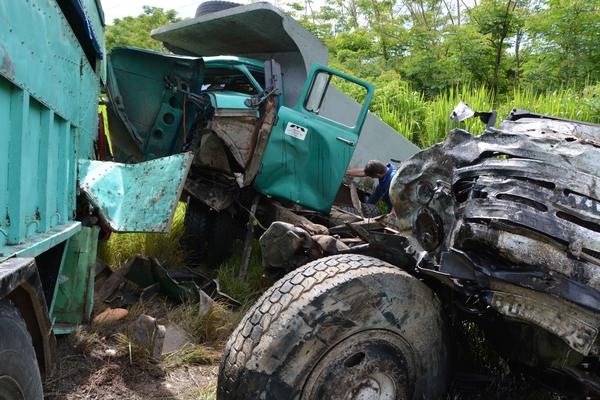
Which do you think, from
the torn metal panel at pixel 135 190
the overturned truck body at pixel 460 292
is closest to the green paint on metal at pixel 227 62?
the torn metal panel at pixel 135 190

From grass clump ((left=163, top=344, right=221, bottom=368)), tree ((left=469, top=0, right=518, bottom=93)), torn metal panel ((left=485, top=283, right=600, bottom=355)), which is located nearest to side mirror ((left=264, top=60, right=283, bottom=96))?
grass clump ((left=163, top=344, right=221, bottom=368))

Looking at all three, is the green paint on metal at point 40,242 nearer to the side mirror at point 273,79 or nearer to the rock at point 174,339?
the rock at point 174,339

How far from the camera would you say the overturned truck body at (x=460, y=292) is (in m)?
2.17

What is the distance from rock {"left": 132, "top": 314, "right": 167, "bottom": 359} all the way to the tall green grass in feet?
18.5

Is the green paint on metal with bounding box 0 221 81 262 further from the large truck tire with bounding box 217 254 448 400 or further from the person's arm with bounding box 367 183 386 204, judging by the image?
the person's arm with bounding box 367 183 386 204

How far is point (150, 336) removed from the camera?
12.7 ft

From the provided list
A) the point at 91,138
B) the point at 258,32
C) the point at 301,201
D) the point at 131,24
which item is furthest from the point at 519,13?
the point at 131,24

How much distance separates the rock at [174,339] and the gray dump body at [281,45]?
10.9ft

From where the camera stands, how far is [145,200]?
13.2 feet

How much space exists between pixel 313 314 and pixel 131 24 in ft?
67.1

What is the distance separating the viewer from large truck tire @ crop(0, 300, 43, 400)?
1.82 metres

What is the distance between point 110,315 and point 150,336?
0.55 meters

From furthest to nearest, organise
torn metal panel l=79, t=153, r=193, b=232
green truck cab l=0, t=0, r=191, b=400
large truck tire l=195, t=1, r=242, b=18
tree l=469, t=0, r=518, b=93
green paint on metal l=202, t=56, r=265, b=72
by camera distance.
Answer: tree l=469, t=0, r=518, b=93
large truck tire l=195, t=1, r=242, b=18
green paint on metal l=202, t=56, r=265, b=72
torn metal panel l=79, t=153, r=193, b=232
green truck cab l=0, t=0, r=191, b=400

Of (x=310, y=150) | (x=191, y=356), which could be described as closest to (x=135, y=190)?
(x=191, y=356)
